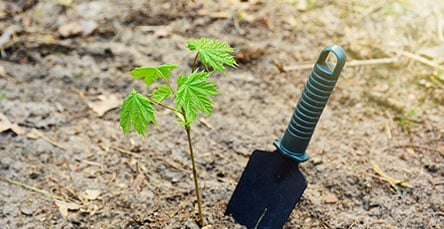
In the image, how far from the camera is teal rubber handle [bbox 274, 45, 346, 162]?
1540mm

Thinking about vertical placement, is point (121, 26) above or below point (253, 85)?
above

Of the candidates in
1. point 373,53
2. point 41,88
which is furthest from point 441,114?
point 41,88

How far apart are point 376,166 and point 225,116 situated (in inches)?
31.0

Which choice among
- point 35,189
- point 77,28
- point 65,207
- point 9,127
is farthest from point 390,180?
point 77,28

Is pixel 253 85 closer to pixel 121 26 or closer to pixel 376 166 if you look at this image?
pixel 376 166

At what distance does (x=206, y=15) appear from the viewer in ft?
9.84

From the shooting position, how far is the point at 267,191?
188cm

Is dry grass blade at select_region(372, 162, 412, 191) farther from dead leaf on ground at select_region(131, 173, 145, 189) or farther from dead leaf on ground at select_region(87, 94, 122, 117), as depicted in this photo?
dead leaf on ground at select_region(87, 94, 122, 117)

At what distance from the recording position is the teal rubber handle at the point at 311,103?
1.54m

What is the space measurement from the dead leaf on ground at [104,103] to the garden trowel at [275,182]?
0.91 metres

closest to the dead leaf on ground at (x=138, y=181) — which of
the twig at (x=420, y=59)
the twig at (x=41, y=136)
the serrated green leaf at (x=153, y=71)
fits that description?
the twig at (x=41, y=136)

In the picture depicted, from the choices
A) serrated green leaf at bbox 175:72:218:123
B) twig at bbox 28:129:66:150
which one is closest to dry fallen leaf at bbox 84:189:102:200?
twig at bbox 28:129:66:150

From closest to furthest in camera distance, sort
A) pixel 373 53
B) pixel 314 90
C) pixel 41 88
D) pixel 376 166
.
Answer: pixel 314 90 → pixel 376 166 → pixel 41 88 → pixel 373 53

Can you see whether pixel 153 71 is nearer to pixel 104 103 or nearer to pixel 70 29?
pixel 104 103
